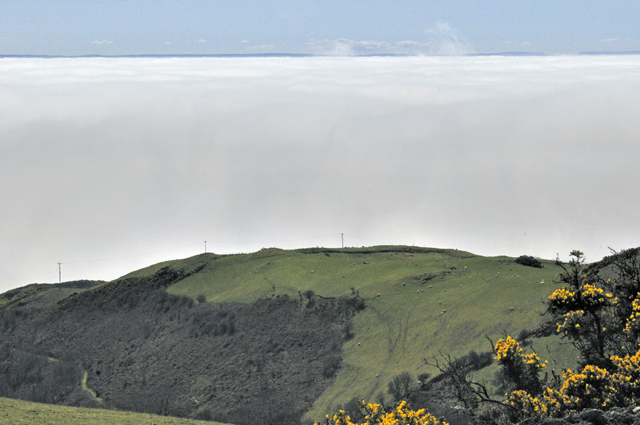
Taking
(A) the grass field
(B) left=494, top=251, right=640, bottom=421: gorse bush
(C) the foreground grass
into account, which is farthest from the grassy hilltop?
(C) the foreground grass

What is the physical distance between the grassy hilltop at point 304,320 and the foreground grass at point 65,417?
24.5 ft

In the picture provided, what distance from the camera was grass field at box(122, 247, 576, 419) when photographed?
33.5 m

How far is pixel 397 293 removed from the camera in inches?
1724

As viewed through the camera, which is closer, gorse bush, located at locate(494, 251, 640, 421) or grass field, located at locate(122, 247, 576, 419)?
gorse bush, located at locate(494, 251, 640, 421)

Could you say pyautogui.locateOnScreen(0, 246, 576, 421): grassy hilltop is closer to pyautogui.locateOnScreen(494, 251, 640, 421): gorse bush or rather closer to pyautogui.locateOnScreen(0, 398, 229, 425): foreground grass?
pyautogui.locateOnScreen(494, 251, 640, 421): gorse bush

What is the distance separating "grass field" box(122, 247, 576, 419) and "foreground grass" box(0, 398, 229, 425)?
8.24 m

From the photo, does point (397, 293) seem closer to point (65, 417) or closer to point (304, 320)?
point (304, 320)

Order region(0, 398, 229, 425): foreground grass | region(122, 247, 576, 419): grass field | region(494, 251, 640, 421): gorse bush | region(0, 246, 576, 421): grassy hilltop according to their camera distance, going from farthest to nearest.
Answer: region(0, 246, 576, 421): grassy hilltop < region(122, 247, 576, 419): grass field < region(0, 398, 229, 425): foreground grass < region(494, 251, 640, 421): gorse bush

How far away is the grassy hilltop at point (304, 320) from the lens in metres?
34.5

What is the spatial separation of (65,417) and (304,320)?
1857cm

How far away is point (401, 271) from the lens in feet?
160

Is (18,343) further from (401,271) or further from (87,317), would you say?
(401,271)

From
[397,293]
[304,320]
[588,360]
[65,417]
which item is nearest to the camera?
[588,360]

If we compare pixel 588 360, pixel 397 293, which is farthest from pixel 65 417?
pixel 397 293
